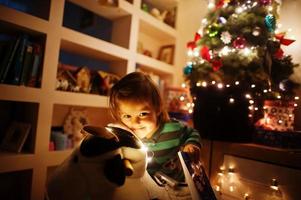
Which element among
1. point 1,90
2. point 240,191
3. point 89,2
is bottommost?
point 240,191

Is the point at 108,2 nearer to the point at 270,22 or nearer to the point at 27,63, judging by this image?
the point at 27,63

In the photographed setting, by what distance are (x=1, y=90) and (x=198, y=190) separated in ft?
3.22

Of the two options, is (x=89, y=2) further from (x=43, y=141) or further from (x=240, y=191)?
(x=240, y=191)

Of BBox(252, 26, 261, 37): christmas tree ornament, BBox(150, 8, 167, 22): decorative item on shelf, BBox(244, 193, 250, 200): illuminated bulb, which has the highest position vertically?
BBox(150, 8, 167, 22): decorative item on shelf

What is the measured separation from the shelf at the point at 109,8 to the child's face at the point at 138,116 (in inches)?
38.3

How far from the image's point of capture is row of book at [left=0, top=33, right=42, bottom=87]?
1202mm

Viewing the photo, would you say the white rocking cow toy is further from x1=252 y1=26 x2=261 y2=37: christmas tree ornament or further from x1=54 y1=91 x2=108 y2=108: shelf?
x1=252 y1=26 x2=261 y2=37: christmas tree ornament

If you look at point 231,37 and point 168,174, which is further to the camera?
point 231,37

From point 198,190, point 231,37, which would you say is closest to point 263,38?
point 231,37

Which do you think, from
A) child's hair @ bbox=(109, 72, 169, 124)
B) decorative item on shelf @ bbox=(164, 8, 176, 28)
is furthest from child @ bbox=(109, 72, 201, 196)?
decorative item on shelf @ bbox=(164, 8, 176, 28)

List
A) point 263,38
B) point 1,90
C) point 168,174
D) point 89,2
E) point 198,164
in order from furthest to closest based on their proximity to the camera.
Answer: point 89,2, point 263,38, point 1,90, point 168,174, point 198,164

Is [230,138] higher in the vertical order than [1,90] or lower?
lower

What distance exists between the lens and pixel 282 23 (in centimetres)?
170

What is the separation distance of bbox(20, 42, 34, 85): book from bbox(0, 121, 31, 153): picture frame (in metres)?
0.24
